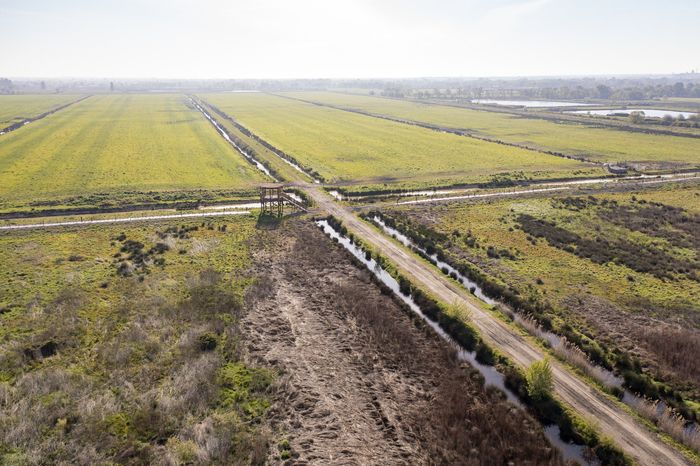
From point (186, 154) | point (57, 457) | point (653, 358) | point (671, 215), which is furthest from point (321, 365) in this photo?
point (186, 154)

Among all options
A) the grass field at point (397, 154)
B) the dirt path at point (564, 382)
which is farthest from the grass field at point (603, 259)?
the grass field at point (397, 154)

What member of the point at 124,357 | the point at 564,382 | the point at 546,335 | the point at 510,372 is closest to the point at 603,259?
the point at 546,335

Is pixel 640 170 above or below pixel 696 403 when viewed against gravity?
above

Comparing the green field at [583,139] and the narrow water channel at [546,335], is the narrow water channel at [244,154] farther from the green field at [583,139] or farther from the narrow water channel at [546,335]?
the green field at [583,139]

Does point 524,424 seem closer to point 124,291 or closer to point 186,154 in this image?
point 124,291

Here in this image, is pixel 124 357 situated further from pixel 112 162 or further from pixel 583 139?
pixel 583 139

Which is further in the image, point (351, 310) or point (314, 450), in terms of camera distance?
point (351, 310)
